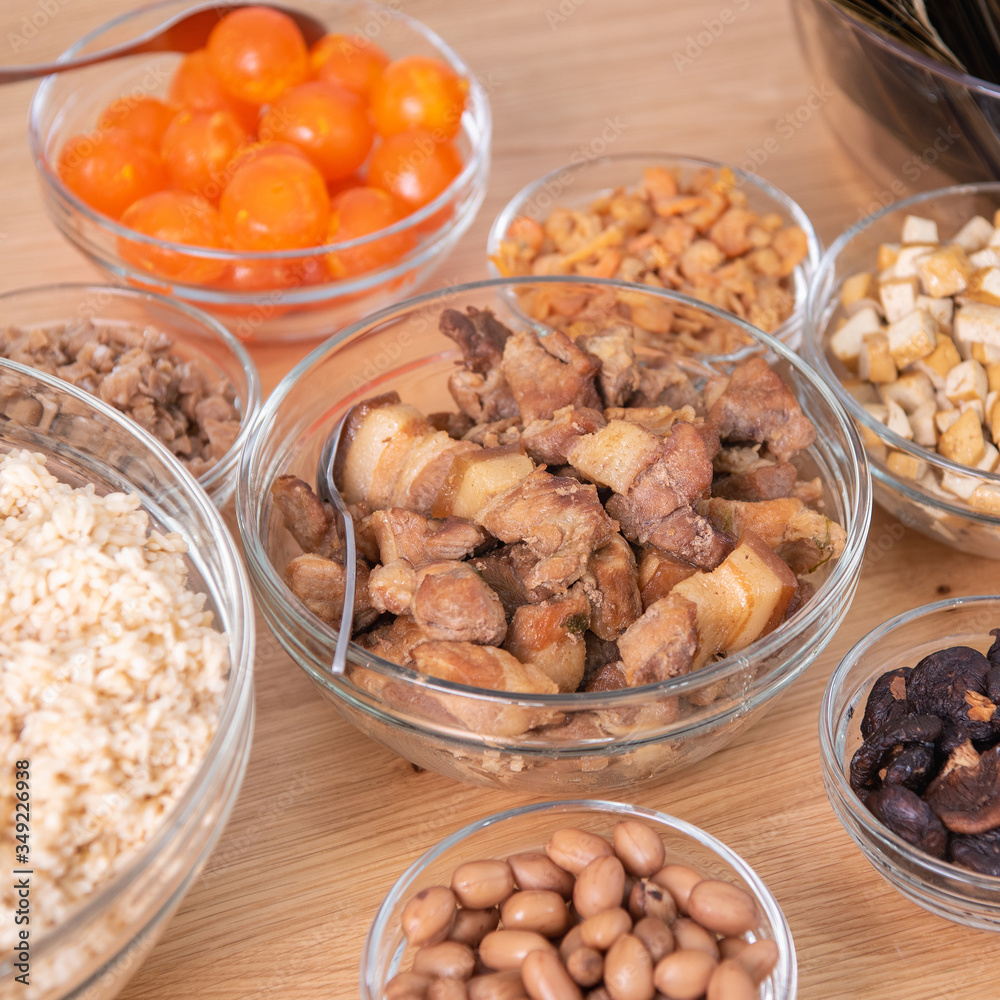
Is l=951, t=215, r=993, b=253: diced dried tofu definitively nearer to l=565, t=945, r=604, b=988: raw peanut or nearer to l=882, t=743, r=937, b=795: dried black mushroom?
l=882, t=743, r=937, b=795: dried black mushroom

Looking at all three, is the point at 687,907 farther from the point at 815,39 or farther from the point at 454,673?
the point at 815,39

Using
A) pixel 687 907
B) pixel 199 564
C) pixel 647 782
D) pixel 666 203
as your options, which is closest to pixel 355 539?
pixel 199 564

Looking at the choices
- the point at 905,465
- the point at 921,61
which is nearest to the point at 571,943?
the point at 905,465

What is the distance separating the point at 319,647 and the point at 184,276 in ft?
2.63

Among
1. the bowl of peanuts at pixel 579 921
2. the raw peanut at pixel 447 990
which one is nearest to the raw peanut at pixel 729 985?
the bowl of peanuts at pixel 579 921

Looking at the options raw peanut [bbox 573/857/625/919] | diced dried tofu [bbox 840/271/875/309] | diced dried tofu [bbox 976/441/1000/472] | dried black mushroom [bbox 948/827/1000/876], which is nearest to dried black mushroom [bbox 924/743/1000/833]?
dried black mushroom [bbox 948/827/1000/876]

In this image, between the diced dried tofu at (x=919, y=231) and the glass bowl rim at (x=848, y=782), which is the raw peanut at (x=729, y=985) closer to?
the glass bowl rim at (x=848, y=782)

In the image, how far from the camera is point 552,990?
0.91m

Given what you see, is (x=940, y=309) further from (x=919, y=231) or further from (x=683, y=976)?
(x=683, y=976)

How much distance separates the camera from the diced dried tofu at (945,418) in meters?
1.48

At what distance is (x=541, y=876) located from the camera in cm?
101

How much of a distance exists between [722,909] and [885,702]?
352 mm

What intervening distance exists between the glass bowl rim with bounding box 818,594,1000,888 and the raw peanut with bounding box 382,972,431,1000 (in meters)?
0.47

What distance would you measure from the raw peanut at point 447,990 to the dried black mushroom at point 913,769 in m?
0.50
